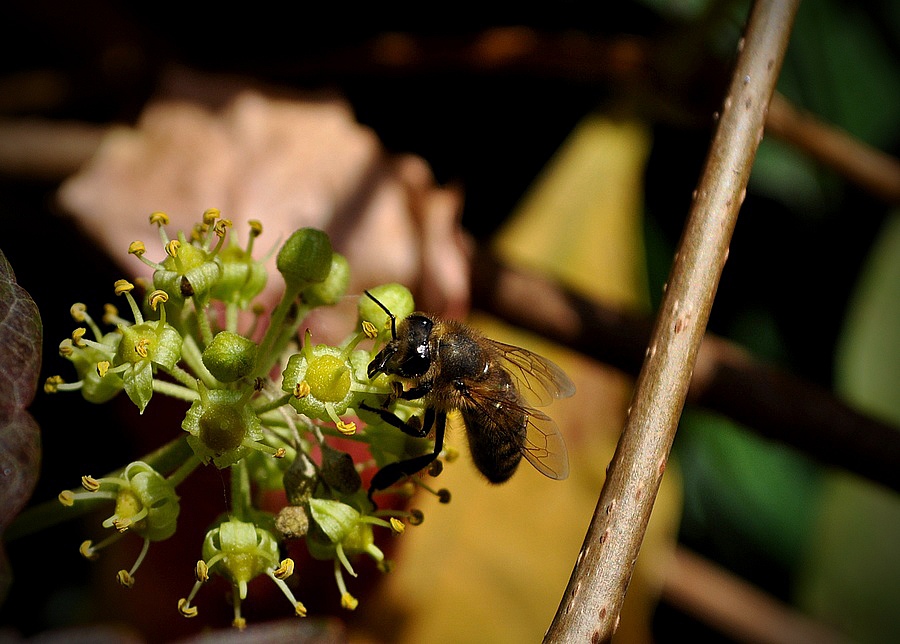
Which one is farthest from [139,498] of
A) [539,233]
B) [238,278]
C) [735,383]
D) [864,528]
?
[864,528]

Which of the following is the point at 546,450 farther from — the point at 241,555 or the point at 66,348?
the point at 66,348

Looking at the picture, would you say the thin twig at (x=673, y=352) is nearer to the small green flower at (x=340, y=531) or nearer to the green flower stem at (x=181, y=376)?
the small green flower at (x=340, y=531)

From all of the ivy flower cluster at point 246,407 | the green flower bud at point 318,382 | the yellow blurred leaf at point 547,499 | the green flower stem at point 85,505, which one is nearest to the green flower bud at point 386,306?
the ivy flower cluster at point 246,407

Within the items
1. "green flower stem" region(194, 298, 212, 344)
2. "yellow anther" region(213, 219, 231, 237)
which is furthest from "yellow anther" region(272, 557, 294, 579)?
"yellow anther" region(213, 219, 231, 237)

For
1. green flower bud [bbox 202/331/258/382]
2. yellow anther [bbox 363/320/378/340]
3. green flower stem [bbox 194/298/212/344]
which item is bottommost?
green flower bud [bbox 202/331/258/382]

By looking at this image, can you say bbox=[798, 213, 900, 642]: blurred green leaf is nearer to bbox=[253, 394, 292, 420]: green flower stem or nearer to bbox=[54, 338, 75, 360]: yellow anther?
bbox=[253, 394, 292, 420]: green flower stem

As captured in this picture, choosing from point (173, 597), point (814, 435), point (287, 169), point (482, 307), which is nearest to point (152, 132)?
point (287, 169)
